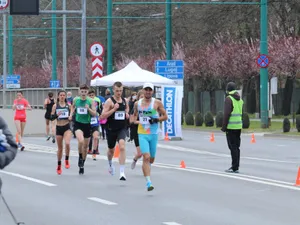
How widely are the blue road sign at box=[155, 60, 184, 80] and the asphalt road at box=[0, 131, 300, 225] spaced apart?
12618mm

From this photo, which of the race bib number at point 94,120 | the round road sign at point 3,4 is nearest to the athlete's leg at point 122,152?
the race bib number at point 94,120

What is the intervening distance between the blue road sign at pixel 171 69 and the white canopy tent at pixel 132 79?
0.73m

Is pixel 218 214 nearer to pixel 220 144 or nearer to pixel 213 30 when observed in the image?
pixel 220 144

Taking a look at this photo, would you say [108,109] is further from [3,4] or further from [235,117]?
[3,4]

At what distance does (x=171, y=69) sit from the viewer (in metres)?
36.0

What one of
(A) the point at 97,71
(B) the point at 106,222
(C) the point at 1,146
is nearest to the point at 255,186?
(B) the point at 106,222

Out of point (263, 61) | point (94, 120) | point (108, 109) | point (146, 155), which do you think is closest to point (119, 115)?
point (108, 109)

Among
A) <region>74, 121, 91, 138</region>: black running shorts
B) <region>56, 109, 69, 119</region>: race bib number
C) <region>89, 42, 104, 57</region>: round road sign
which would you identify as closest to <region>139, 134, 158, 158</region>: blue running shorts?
<region>74, 121, 91, 138</region>: black running shorts

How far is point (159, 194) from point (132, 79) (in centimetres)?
2097

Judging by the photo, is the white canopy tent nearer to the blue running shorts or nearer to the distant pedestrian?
the distant pedestrian

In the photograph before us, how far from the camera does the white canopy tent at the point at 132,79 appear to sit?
34.2 metres

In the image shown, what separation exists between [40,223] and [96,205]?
1897 millimetres

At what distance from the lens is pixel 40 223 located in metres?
11.2

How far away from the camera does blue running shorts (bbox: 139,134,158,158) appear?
49.2ft
